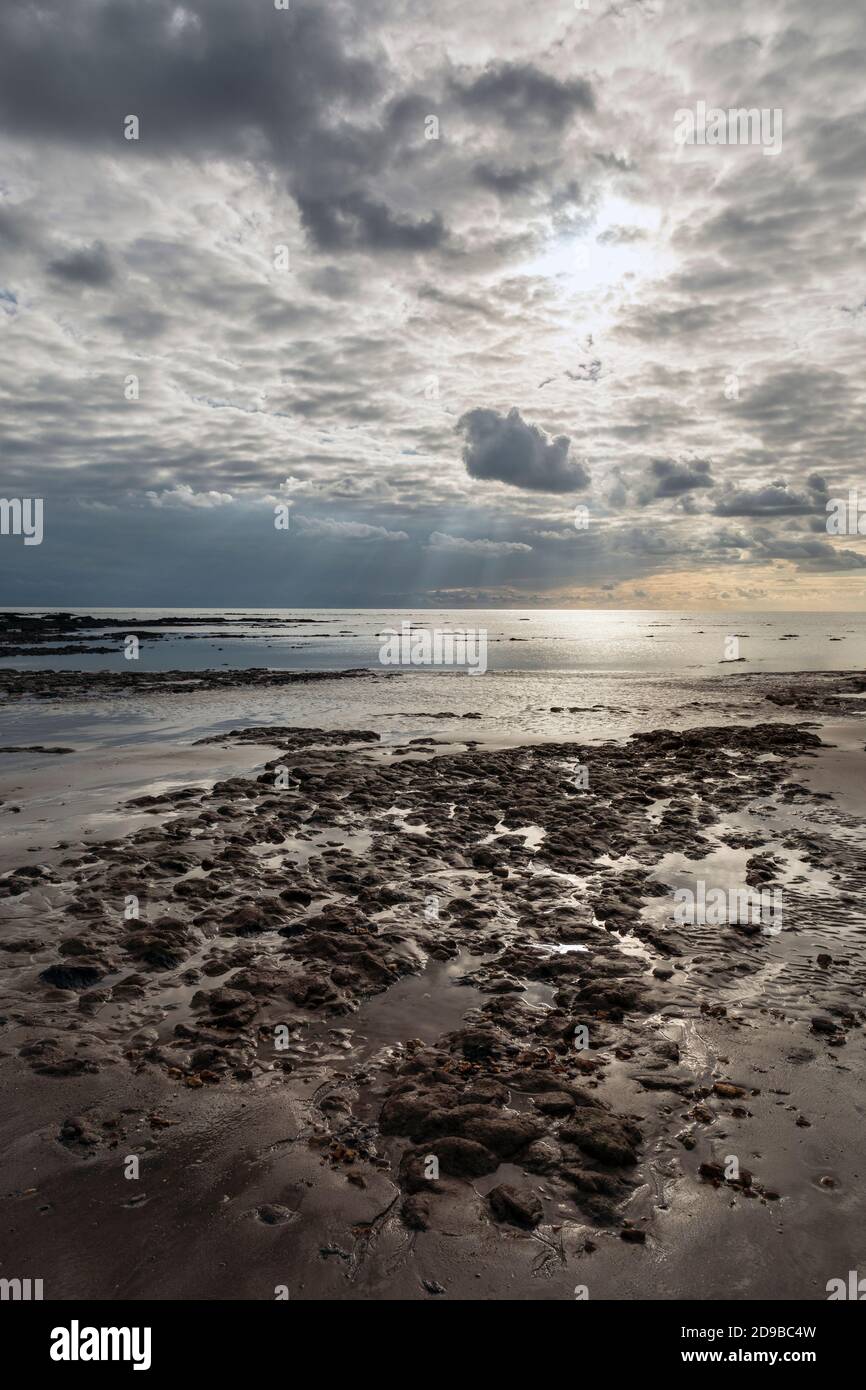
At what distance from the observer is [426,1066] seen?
6703 mm

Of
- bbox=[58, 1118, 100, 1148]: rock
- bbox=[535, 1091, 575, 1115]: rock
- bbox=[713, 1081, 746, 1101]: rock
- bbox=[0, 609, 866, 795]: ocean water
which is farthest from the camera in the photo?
bbox=[0, 609, 866, 795]: ocean water

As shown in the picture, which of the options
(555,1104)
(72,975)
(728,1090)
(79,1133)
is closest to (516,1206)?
(555,1104)

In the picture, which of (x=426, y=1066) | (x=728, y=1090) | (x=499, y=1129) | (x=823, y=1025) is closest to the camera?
Result: (x=499, y=1129)

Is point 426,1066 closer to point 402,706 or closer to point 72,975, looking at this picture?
point 72,975

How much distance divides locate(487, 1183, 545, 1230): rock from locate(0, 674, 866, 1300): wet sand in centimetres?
2

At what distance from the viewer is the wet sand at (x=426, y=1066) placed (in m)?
4.72

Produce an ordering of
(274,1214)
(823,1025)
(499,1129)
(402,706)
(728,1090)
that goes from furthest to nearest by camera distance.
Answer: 1. (402,706)
2. (823,1025)
3. (728,1090)
4. (499,1129)
5. (274,1214)

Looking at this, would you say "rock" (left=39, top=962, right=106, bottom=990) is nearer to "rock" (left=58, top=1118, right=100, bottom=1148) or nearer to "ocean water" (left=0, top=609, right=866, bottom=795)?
"rock" (left=58, top=1118, right=100, bottom=1148)

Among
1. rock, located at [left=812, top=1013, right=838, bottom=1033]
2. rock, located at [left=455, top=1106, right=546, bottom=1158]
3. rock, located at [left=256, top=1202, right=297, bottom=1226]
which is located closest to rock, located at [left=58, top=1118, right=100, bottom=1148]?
rock, located at [left=256, top=1202, right=297, bottom=1226]

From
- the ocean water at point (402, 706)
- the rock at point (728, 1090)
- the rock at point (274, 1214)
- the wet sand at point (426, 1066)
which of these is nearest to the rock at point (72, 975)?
the wet sand at point (426, 1066)

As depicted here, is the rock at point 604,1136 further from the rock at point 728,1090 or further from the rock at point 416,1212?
the rock at point 416,1212

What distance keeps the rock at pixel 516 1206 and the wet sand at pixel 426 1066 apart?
0.02m

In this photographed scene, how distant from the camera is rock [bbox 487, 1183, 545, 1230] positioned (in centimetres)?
498

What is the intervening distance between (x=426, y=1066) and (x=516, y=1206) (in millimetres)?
1779
